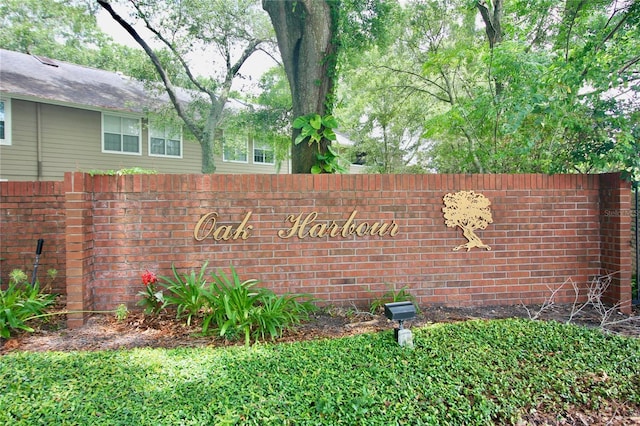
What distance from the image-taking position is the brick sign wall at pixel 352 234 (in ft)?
15.6

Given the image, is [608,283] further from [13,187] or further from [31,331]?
[13,187]

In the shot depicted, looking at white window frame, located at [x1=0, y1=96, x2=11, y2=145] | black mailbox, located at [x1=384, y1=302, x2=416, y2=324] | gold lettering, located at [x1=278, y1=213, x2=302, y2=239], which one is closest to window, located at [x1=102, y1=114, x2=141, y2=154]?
white window frame, located at [x1=0, y1=96, x2=11, y2=145]

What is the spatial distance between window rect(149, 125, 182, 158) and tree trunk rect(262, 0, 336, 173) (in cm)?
836

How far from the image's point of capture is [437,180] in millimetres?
5180

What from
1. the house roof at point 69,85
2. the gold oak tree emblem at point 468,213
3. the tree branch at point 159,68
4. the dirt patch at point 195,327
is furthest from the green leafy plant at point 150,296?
the house roof at point 69,85

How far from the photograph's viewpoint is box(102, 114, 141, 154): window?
42.1 feet

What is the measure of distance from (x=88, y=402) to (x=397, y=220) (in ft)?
12.4

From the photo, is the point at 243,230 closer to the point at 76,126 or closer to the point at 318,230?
the point at 318,230

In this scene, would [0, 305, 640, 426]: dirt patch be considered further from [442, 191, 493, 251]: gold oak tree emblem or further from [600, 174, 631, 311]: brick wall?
[442, 191, 493, 251]: gold oak tree emblem

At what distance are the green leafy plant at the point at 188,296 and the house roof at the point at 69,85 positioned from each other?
9.76 meters

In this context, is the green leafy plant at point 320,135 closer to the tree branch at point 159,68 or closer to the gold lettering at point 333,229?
the gold lettering at point 333,229

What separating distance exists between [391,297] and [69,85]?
12758 millimetres

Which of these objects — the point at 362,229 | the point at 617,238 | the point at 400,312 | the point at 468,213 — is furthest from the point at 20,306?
the point at 617,238

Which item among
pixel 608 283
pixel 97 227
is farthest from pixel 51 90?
pixel 608 283
